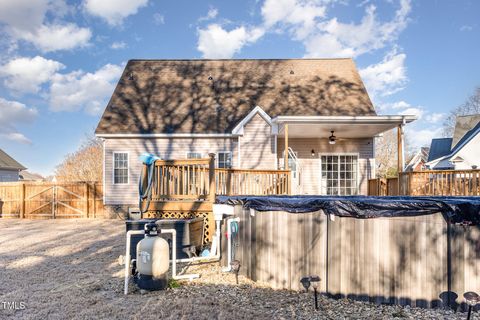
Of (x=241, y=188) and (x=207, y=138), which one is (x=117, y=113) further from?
(x=241, y=188)

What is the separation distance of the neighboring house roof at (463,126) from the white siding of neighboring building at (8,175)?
118 feet

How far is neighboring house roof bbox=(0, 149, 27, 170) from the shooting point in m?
27.2

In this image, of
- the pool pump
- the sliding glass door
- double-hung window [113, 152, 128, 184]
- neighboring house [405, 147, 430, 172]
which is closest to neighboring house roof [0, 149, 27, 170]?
double-hung window [113, 152, 128, 184]

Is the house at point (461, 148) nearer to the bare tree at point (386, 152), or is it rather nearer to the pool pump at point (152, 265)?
the bare tree at point (386, 152)

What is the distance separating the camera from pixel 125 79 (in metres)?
15.1

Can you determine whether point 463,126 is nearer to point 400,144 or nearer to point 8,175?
point 400,144

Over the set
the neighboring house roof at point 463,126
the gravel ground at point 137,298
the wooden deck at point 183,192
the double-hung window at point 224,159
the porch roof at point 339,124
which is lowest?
the gravel ground at point 137,298

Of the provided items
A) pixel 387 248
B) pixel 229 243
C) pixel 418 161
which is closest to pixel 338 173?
pixel 229 243

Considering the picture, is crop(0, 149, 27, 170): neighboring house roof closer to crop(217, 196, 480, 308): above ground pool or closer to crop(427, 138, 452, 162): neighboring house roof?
crop(217, 196, 480, 308): above ground pool

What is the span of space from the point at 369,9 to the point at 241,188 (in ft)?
33.9

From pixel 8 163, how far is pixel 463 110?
153 feet

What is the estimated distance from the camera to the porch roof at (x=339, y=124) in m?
9.27

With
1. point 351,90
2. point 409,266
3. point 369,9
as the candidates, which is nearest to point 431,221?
point 409,266

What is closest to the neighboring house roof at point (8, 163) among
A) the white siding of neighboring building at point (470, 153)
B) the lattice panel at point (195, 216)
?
the lattice panel at point (195, 216)
